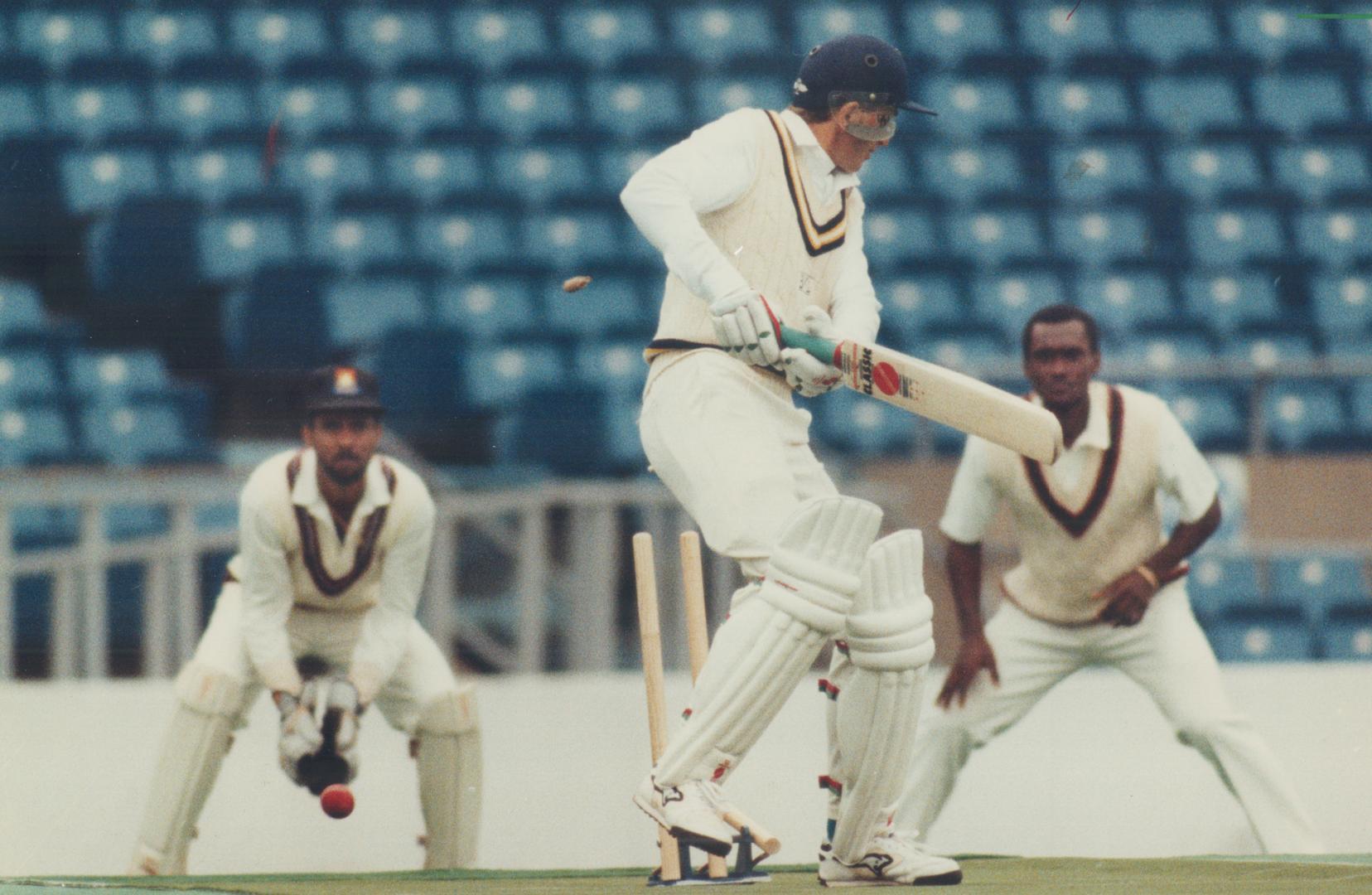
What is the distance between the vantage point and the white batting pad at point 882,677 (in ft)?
8.46

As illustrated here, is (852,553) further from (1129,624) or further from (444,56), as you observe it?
(444,56)

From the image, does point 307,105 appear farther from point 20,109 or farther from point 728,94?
point 728,94

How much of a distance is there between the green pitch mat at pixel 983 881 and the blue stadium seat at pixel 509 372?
9.05 ft

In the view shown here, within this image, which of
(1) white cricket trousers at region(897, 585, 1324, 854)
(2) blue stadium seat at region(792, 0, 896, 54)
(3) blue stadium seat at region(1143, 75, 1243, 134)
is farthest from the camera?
(2) blue stadium seat at region(792, 0, 896, 54)

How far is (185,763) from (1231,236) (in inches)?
159

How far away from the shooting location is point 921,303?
6.42m

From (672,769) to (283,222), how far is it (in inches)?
170

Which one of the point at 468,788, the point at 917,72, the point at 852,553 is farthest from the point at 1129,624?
the point at 917,72

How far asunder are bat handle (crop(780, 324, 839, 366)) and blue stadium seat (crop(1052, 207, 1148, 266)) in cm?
391

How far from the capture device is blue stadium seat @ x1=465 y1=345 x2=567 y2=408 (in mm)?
6105

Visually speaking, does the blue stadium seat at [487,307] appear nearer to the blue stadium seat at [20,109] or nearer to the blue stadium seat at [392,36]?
the blue stadium seat at [392,36]

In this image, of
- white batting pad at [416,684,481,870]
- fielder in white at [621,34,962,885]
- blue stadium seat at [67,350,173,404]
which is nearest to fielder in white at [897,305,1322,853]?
white batting pad at [416,684,481,870]

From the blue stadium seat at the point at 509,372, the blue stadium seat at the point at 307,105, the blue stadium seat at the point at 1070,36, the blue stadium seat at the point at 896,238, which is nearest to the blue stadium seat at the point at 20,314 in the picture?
the blue stadium seat at the point at 307,105

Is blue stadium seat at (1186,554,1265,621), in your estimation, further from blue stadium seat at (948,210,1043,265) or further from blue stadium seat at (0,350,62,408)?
blue stadium seat at (0,350,62,408)
